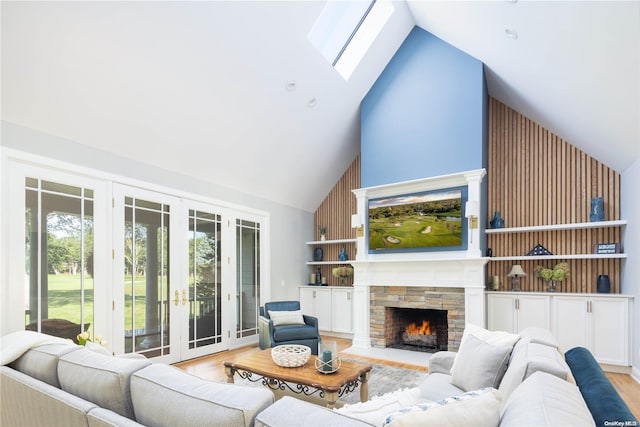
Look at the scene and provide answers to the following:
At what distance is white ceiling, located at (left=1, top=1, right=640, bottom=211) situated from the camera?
3094mm

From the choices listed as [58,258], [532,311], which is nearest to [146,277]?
[58,258]

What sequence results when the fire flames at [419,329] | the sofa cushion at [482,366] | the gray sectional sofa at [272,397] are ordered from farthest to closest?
the fire flames at [419,329] < the sofa cushion at [482,366] < the gray sectional sofa at [272,397]

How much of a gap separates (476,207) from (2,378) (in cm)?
Answer: 507

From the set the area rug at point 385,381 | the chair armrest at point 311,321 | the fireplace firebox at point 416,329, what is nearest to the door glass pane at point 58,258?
the area rug at point 385,381

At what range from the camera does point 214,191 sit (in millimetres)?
5613

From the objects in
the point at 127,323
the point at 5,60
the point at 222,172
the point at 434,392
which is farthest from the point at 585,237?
the point at 5,60

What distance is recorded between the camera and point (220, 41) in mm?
3980

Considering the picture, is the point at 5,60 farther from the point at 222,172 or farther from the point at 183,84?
the point at 222,172

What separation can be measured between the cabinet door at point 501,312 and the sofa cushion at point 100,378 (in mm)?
4980

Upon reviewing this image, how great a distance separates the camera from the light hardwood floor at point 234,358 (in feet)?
12.2

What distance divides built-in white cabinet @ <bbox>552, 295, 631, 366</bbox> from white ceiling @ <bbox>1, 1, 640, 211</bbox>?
6.07 feet

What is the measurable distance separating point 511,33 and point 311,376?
406cm

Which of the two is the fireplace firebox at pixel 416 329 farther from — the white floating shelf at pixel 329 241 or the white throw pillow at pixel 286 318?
the white floating shelf at pixel 329 241

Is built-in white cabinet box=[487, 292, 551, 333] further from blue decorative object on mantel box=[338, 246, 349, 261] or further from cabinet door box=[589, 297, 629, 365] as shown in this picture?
blue decorative object on mantel box=[338, 246, 349, 261]
